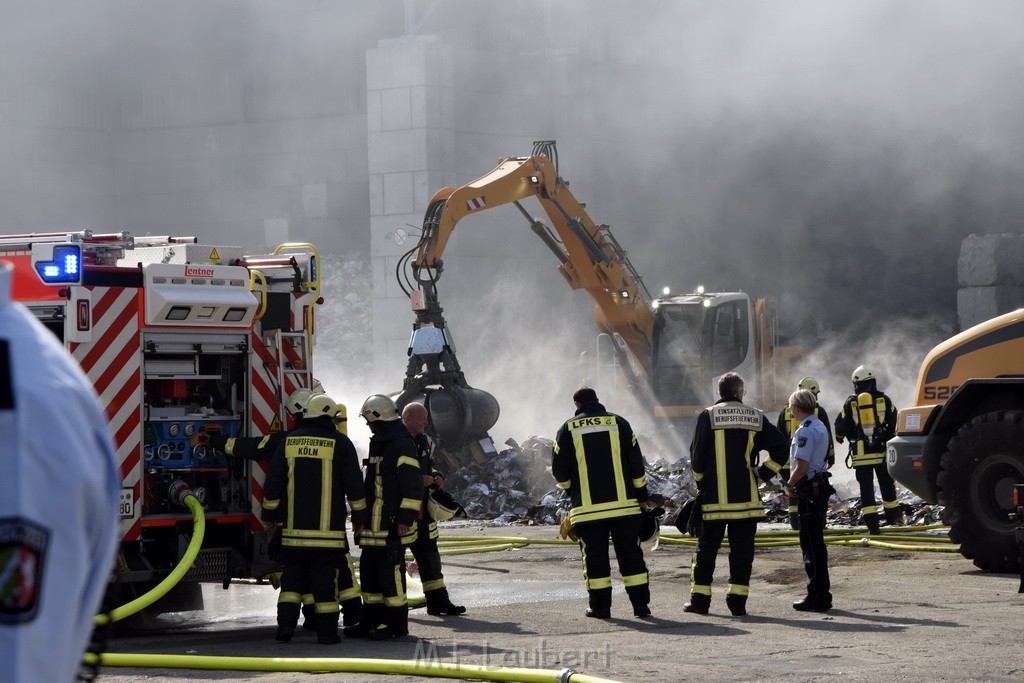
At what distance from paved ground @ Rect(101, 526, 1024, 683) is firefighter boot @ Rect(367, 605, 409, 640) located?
117 millimetres

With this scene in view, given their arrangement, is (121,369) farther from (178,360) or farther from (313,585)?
(313,585)

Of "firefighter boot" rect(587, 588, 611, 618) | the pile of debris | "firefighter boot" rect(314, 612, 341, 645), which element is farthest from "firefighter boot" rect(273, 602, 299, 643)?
the pile of debris

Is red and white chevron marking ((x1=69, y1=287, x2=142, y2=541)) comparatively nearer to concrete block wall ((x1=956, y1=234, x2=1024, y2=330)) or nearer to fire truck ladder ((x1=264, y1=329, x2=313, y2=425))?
fire truck ladder ((x1=264, y1=329, x2=313, y2=425))

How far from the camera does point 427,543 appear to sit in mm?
9078

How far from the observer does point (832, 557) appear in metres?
12.0

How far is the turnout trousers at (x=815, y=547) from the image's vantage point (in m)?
8.95

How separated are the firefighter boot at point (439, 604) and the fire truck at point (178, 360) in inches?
42.9

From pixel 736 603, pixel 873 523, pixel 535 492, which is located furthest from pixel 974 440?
pixel 535 492

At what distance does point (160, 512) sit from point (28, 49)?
29.5m

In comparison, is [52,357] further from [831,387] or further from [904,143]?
[904,143]

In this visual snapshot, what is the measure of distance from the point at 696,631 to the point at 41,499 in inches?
266

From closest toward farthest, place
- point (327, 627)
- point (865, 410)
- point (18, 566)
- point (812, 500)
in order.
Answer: point (18, 566), point (327, 627), point (812, 500), point (865, 410)

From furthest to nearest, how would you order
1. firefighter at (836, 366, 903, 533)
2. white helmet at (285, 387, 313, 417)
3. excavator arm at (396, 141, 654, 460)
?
excavator arm at (396, 141, 654, 460), firefighter at (836, 366, 903, 533), white helmet at (285, 387, 313, 417)

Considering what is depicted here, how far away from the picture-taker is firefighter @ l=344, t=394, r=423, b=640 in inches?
325
